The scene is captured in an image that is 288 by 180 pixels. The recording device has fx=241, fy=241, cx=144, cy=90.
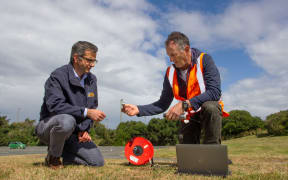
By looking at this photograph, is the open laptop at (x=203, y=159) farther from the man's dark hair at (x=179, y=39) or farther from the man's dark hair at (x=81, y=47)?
the man's dark hair at (x=81, y=47)

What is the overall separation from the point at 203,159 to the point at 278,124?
2549cm

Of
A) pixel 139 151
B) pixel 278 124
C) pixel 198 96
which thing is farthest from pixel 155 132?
pixel 198 96

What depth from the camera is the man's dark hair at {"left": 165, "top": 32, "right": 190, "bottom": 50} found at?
12.7ft

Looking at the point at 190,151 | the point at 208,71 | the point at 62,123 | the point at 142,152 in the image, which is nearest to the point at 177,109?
the point at 190,151

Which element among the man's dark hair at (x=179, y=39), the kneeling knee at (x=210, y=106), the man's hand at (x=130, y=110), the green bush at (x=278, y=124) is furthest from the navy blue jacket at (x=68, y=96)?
the green bush at (x=278, y=124)

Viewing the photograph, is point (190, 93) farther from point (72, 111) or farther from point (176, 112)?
→ point (72, 111)

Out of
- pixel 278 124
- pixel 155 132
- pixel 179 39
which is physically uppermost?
pixel 179 39

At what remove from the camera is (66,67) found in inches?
166

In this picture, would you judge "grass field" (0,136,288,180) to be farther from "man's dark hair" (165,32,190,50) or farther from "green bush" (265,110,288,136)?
"green bush" (265,110,288,136)

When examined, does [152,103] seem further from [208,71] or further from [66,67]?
[66,67]

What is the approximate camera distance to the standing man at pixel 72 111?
374cm

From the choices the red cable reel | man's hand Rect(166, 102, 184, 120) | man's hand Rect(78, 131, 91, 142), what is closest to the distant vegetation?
the red cable reel

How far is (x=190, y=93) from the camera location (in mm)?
4004

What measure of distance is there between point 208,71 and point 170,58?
657mm
